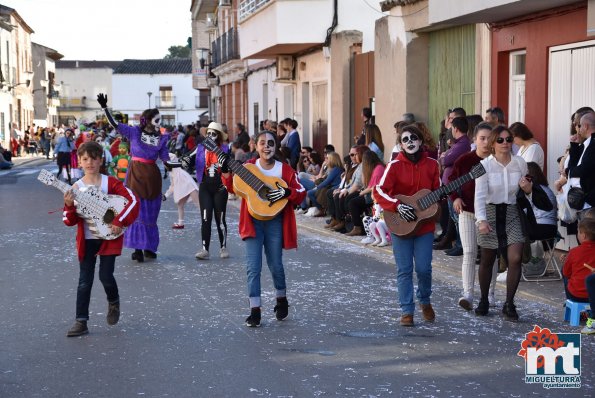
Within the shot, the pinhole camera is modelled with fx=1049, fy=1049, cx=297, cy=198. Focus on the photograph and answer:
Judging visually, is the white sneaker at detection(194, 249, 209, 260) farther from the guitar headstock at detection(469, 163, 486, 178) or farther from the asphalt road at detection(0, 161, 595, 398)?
the guitar headstock at detection(469, 163, 486, 178)

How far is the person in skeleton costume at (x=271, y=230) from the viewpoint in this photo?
8.76m

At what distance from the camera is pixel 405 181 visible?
347 inches

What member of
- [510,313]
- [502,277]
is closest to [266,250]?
[510,313]

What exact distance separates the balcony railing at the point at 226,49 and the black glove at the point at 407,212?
92.9ft

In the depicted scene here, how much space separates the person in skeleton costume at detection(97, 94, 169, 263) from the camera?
12.8 meters

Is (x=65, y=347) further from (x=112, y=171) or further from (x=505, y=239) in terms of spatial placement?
(x=112, y=171)

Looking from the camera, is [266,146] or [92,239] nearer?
[92,239]

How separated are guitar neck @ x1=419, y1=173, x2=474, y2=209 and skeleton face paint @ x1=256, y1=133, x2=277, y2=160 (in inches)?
51.8

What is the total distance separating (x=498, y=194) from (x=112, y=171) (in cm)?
1528

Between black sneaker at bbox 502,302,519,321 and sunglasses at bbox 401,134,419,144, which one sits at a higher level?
sunglasses at bbox 401,134,419,144

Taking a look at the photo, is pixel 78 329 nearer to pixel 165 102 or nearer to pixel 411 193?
pixel 411 193

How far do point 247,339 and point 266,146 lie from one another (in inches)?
66.2

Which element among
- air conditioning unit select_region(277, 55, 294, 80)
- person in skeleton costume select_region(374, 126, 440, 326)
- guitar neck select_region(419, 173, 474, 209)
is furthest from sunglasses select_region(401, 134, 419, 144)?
air conditioning unit select_region(277, 55, 294, 80)

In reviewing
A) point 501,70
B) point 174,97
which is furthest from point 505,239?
point 174,97
